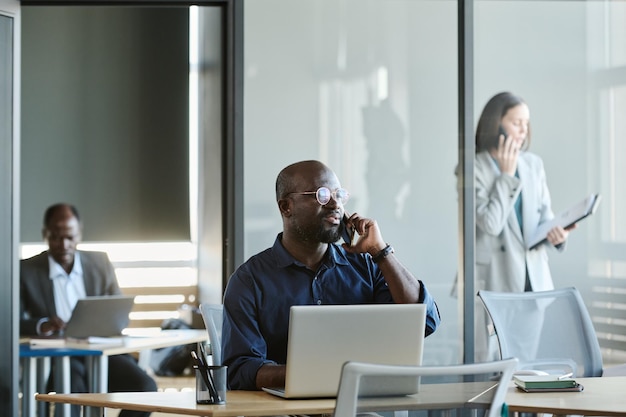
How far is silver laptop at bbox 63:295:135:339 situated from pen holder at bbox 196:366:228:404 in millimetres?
2423

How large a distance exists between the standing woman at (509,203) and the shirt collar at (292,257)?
192cm

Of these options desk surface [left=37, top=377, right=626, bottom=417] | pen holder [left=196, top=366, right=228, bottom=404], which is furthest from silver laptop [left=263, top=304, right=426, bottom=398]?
pen holder [left=196, top=366, right=228, bottom=404]

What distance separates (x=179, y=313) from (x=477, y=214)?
11.8 feet

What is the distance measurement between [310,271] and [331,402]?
2.46ft

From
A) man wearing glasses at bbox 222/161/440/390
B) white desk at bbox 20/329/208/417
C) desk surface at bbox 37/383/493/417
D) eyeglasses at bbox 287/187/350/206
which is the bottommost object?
white desk at bbox 20/329/208/417

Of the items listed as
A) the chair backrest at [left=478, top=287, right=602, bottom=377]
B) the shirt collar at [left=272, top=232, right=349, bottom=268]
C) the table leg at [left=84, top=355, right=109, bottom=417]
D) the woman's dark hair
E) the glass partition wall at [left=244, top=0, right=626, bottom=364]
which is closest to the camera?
the shirt collar at [left=272, top=232, right=349, bottom=268]

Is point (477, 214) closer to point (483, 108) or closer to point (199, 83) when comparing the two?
point (483, 108)

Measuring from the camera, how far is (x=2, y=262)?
480 cm

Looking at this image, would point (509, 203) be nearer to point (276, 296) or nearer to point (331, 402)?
point (276, 296)

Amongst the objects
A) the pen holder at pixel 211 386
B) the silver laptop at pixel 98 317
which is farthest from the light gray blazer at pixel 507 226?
the pen holder at pixel 211 386

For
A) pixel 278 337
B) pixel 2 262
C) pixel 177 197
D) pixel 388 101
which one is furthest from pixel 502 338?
pixel 177 197

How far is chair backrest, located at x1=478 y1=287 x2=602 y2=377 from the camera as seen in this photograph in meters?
4.16

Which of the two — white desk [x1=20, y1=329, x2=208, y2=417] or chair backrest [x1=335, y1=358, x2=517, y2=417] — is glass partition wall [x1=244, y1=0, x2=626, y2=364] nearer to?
white desk [x1=20, y1=329, x2=208, y2=417]

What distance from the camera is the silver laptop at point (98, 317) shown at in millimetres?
5227
